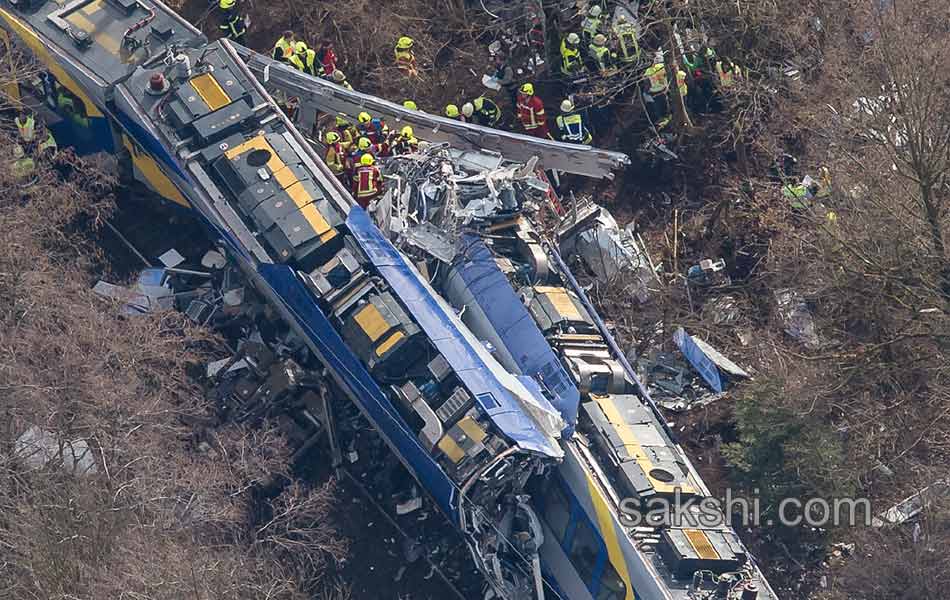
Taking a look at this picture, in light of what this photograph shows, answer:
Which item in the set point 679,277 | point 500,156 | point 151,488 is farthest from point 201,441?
point 679,277

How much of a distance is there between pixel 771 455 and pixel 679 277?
466 cm

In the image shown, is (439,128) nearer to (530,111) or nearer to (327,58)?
(530,111)

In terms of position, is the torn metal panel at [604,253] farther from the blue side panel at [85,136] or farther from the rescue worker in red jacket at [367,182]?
the blue side panel at [85,136]

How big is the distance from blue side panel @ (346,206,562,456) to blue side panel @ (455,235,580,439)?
0.44 m

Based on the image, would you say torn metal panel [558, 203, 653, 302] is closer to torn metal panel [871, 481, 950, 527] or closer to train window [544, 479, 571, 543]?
Answer: train window [544, 479, 571, 543]

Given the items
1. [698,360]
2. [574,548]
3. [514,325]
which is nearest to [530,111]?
[514,325]

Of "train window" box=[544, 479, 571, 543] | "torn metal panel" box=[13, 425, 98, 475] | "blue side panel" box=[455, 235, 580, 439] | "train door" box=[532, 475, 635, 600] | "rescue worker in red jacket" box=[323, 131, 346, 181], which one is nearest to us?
"train door" box=[532, 475, 635, 600]

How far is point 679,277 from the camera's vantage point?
26297 millimetres

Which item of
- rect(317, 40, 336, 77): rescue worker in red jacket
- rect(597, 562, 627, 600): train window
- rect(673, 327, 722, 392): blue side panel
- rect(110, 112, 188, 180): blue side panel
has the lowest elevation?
rect(673, 327, 722, 392): blue side panel

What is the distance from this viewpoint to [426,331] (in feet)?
72.9

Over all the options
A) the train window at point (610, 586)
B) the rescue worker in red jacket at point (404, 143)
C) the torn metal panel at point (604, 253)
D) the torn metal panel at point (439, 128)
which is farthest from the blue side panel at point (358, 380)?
the torn metal panel at point (604, 253)

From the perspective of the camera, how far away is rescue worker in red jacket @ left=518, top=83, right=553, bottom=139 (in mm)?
26812

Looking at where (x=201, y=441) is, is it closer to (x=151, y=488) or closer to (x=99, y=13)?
(x=151, y=488)

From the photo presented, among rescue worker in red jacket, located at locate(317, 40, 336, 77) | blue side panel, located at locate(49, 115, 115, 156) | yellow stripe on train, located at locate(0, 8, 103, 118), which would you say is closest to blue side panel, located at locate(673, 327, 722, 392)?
rescue worker in red jacket, located at locate(317, 40, 336, 77)
